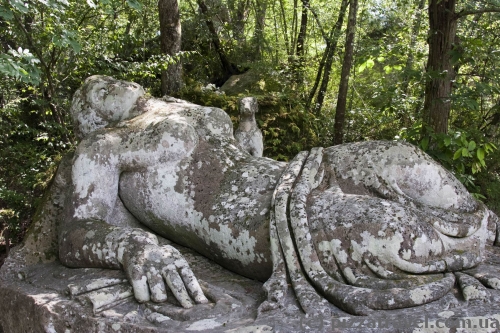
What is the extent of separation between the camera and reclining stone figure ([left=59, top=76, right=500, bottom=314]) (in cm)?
234

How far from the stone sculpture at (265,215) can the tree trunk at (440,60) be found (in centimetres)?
227

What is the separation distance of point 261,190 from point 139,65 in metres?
3.71

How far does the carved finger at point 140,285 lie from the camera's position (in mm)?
2467

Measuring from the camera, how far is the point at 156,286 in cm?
245

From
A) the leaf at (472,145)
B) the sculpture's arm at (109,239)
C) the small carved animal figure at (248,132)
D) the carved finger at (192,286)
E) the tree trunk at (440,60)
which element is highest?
the tree trunk at (440,60)

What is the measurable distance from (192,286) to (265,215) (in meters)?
0.58

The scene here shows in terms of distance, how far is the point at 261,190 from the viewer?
113 inches

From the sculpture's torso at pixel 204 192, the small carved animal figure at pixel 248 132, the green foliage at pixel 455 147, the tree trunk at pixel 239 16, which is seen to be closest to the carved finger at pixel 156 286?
the sculpture's torso at pixel 204 192

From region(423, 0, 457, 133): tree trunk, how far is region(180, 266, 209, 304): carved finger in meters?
3.20

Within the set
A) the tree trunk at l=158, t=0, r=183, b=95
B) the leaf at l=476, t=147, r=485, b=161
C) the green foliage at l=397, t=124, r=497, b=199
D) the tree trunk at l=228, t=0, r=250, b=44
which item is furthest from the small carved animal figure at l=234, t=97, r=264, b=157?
the tree trunk at l=228, t=0, r=250, b=44

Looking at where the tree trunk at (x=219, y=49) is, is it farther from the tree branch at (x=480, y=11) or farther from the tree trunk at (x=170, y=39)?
the tree branch at (x=480, y=11)

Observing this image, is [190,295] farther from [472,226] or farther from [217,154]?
[472,226]

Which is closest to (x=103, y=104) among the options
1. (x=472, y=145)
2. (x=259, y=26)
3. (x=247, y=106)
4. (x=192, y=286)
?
(x=247, y=106)

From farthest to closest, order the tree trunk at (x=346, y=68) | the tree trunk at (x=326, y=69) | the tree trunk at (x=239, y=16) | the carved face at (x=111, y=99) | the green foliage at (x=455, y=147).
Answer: the tree trunk at (x=239, y=16), the tree trunk at (x=326, y=69), the tree trunk at (x=346, y=68), the green foliage at (x=455, y=147), the carved face at (x=111, y=99)
